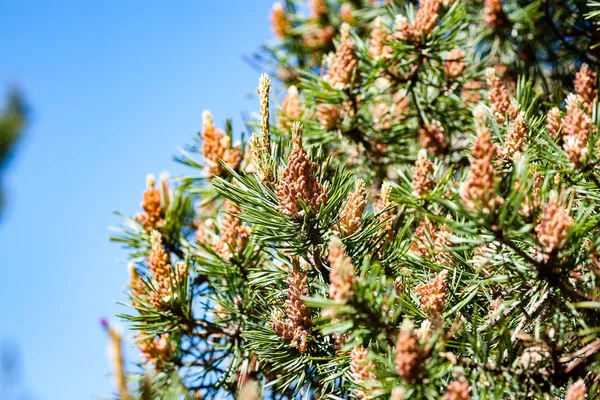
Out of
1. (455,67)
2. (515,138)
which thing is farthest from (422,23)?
(515,138)

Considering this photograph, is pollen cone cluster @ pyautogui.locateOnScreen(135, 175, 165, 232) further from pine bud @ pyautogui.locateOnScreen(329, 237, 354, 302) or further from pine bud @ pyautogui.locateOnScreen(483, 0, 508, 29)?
pine bud @ pyautogui.locateOnScreen(483, 0, 508, 29)

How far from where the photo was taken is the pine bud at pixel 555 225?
2.44 feet

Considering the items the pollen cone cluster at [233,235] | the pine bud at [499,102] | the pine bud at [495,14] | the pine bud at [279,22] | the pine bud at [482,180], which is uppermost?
the pine bud at [279,22]

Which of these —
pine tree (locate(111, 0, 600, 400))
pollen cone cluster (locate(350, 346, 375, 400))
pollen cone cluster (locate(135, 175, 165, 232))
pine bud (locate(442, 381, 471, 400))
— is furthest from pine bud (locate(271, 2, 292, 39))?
pine bud (locate(442, 381, 471, 400))

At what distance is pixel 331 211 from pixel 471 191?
0.85 feet

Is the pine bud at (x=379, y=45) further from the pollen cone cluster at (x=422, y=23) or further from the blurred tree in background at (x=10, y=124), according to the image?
the blurred tree in background at (x=10, y=124)

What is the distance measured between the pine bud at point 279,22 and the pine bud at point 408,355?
155 centimetres

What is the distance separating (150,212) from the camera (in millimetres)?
1348

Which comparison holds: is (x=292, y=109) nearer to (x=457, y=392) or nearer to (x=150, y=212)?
(x=150, y=212)

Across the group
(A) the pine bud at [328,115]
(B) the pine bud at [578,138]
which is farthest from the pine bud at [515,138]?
(A) the pine bud at [328,115]

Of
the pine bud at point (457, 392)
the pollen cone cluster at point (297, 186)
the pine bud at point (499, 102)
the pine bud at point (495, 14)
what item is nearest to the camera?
the pine bud at point (457, 392)

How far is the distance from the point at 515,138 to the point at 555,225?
0.84 feet

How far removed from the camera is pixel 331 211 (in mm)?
940

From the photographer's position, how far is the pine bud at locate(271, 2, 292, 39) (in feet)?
6.73
